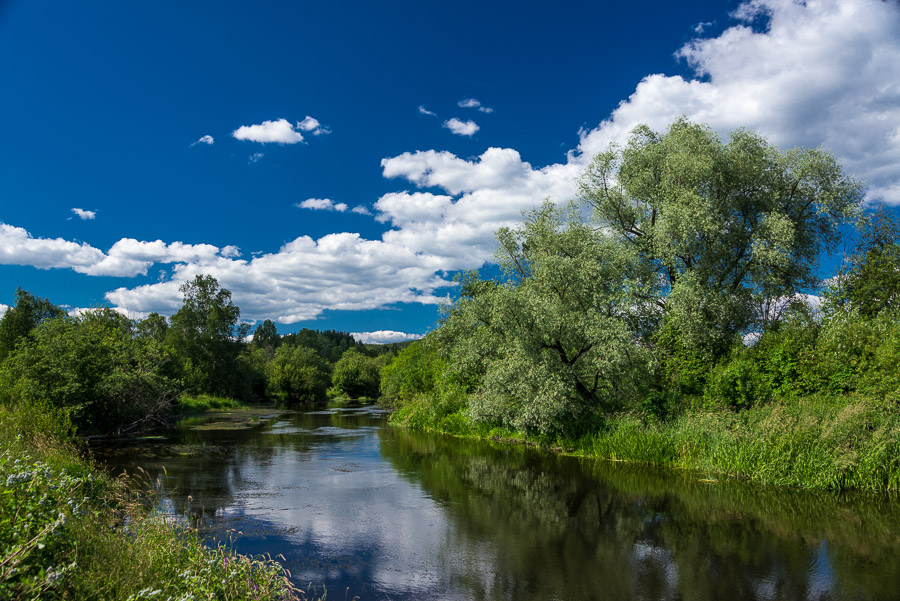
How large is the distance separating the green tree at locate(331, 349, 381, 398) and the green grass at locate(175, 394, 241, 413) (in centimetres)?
3091

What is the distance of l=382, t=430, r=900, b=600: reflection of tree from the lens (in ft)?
29.2

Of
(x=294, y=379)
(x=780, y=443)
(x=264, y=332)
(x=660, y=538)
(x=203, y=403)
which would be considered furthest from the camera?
(x=264, y=332)

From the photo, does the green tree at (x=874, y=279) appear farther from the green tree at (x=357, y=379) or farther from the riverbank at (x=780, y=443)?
the green tree at (x=357, y=379)

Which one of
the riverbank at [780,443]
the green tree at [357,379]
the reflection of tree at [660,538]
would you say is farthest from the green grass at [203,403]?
the reflection of tree at [660,538]

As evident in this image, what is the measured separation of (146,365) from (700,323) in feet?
102

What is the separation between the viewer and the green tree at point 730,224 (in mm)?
24734

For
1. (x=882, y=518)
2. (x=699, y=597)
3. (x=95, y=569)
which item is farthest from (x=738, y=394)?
(x=95, y=569)

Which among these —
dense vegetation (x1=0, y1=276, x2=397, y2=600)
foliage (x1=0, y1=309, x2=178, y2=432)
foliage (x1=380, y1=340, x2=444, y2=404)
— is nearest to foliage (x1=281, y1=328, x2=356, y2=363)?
dense vegetation (x1=0, y1=276, x2=397, y2=600)

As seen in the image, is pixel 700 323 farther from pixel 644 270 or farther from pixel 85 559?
pixel 85 559

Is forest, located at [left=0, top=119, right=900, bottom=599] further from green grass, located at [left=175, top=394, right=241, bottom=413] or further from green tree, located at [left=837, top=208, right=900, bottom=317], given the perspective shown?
green grass, located at [left=175, top=394, right=241, bottom=413]

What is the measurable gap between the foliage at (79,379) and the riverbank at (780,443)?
22245 mm

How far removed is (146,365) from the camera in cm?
3253

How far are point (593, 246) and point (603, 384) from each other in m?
6.37

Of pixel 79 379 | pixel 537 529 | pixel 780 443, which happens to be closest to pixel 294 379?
pixel 79 379
